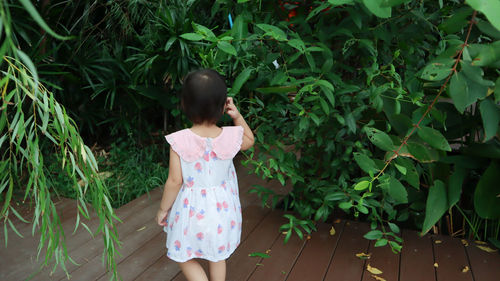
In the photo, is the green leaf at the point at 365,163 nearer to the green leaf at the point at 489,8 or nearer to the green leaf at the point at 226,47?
the green leaf at the point at 226,47

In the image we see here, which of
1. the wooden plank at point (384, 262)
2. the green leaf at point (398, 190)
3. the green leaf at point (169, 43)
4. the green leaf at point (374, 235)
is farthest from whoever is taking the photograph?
the green leaf at point (169, 43)

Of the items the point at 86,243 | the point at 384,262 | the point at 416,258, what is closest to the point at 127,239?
the point at 86,243

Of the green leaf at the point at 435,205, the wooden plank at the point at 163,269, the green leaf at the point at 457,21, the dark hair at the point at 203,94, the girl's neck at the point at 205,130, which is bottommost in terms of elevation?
the wooden plank at the point at 163,269

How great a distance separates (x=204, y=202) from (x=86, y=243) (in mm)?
952

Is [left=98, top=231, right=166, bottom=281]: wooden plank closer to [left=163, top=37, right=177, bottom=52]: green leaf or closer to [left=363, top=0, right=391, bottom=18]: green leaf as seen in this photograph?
[left=163, top=37, right=177, bottom=52]: green leaf

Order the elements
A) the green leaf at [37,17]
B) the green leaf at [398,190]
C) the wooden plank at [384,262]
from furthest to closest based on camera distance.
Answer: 1. the wooden plank at [384,262]
2. the green leaf at [398,190]
3. the green leaf at [37,17]

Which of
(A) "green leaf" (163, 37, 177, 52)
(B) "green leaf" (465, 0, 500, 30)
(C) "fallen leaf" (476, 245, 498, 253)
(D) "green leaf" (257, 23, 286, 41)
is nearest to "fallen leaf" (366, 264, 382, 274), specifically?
(C) "fallen leaf" (476, 245, 498, 253)

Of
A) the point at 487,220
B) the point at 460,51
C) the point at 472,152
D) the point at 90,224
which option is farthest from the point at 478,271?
the point at 90,224

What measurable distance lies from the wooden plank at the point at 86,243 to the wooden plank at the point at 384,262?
1.25 metres

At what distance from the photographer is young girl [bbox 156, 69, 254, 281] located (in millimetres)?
1381

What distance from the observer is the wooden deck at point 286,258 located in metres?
1.77

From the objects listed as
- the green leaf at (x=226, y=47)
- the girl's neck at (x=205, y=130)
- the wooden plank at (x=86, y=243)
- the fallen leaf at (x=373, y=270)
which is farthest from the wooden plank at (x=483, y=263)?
the wooden plank at (x=86, y=243)

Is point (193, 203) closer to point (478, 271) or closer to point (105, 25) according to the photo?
point (478, 271)

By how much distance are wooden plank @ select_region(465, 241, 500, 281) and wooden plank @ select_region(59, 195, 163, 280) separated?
5.06 feet
